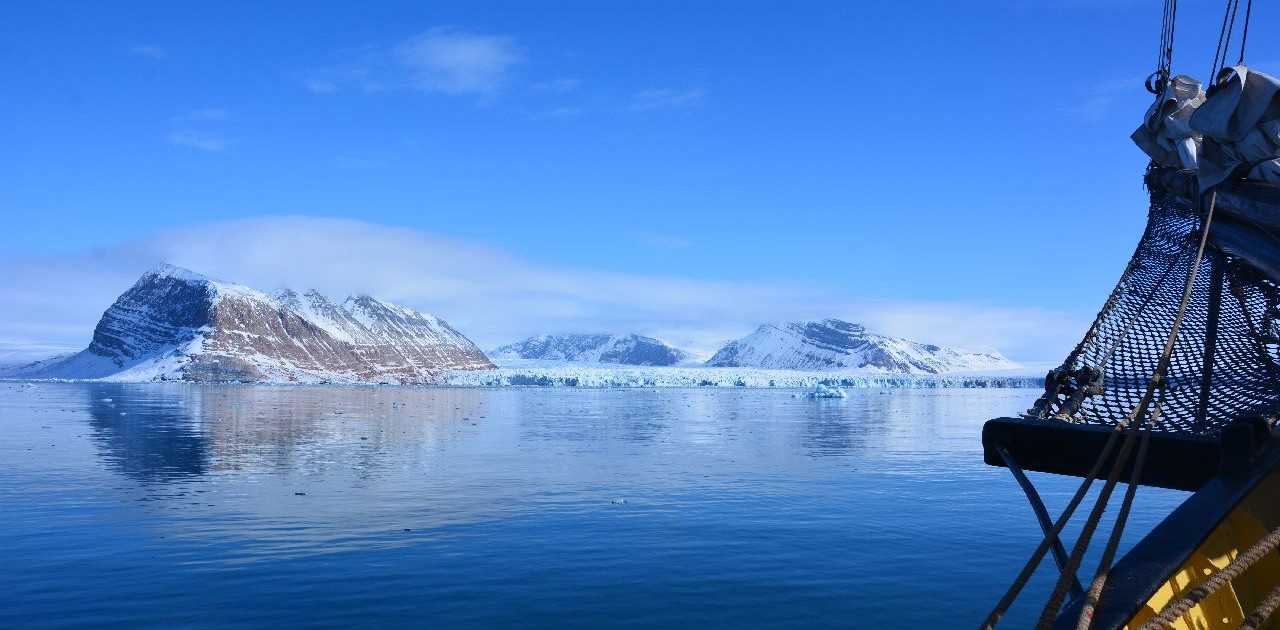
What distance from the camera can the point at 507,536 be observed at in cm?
1541

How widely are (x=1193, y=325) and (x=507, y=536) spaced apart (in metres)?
10.4

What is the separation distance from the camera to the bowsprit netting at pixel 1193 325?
6242mm

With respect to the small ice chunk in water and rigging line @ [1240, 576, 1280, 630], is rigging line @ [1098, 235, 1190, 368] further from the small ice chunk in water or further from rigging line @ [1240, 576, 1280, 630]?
the small ice chunk in water

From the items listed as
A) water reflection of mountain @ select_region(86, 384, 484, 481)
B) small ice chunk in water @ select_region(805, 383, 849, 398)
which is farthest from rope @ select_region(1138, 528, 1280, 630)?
small ice chunk in water @ select_region(805, 383, 849, 398)

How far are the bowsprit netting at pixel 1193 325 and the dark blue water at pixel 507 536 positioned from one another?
368cm

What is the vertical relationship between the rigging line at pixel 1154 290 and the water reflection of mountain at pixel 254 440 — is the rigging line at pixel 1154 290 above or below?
above

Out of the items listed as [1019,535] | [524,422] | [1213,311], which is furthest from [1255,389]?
[524,422]

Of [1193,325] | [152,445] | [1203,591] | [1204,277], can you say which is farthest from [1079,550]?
[152,445]

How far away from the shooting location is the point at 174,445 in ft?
106

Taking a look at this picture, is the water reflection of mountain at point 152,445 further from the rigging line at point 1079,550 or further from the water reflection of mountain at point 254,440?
the rigging line at point 1079,550

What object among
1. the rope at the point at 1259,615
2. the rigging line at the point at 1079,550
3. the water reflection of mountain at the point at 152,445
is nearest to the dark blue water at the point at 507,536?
the water reflection of mountain at the point at 152,445

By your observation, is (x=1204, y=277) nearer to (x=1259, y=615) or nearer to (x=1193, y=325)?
(x=1193, y=325)

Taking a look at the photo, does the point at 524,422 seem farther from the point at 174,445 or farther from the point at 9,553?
the point at 9,553

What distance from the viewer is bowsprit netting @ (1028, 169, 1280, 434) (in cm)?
624
